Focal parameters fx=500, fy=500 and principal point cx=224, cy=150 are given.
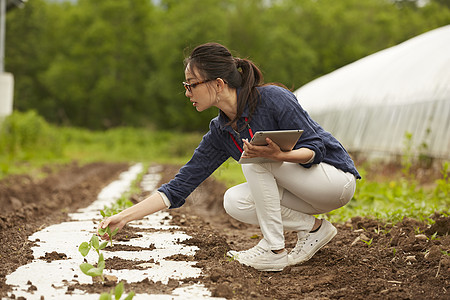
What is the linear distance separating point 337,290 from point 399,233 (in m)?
1.14

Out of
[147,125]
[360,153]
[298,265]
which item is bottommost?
[147,125]

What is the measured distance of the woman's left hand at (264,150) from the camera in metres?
2.27

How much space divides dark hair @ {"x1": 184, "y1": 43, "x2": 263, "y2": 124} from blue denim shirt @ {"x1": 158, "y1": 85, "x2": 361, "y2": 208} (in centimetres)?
5

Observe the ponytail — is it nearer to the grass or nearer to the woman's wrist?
the woman's wrist

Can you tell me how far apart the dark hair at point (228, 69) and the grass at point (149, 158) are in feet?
2.41

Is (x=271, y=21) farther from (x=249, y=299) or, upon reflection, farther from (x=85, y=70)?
(x=249, y=299)

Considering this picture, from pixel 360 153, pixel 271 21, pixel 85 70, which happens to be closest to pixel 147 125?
pixel 85 70

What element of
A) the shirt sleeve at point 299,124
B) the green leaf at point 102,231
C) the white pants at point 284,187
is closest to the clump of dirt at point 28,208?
the green leaf at point 102,231

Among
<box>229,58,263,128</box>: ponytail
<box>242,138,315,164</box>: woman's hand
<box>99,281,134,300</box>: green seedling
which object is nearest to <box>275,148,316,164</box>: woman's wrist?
<box>242,138,315,164</box>: woman's hand

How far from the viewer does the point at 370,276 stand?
2.53m

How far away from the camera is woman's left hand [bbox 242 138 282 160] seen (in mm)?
2271

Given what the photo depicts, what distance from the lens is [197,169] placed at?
9.52 ft

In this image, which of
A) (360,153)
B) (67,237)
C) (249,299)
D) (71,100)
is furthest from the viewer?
(71,100)

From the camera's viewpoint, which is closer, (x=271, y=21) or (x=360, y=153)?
(x=360, y=153)
